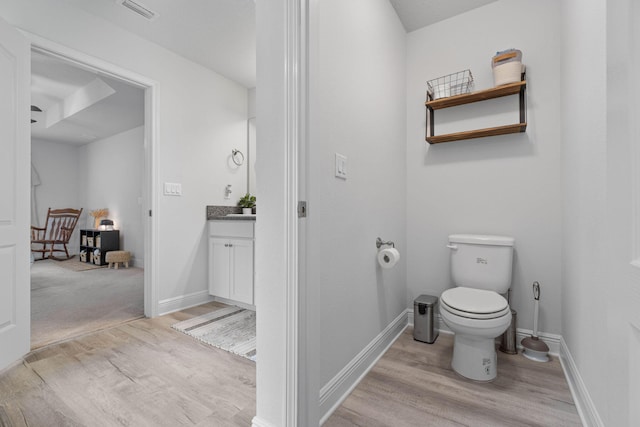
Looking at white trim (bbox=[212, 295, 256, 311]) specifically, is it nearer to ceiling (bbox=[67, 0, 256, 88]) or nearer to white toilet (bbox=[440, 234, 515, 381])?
white toilet (bbox=[440, 234, 515, 381])

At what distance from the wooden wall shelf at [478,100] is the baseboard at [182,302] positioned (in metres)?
2.48

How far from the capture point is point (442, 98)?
2084mm

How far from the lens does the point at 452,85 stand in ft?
7.10

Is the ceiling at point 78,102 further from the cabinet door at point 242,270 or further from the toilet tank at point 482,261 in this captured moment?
the toilet tank at point 482,261

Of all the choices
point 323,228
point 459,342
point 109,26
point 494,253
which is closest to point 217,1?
point 109,26

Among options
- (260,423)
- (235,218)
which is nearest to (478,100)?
(235,218)

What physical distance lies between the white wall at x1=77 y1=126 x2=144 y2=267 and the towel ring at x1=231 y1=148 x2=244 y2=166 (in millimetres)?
2541

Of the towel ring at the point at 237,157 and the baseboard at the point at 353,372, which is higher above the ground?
the towel ring at the point at 237,157

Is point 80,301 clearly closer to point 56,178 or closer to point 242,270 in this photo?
point 242,270

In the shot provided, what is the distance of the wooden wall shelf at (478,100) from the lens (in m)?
1.86

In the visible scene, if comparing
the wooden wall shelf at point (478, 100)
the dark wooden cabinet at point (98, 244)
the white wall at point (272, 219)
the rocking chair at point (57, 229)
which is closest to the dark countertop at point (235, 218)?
the white wall at point (272, 219)

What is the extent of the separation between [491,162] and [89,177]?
7218mm

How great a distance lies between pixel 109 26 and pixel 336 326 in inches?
106

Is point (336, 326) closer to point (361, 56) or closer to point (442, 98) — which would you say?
point (361, 56)
